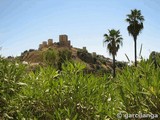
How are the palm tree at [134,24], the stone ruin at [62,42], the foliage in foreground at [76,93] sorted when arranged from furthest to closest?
1. the stone ruin at [62,42]
2. the palm tree at [134,24]
3. the foliage in foreground at [76,93]

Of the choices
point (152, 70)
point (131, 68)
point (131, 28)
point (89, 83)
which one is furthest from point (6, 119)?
point (131, 28)

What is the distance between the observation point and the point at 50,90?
4.55 metres

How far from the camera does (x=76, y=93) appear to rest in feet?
14.1

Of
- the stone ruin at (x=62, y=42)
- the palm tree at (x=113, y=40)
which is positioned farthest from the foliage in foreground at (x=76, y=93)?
the stone ruin at (x=62, y=42)

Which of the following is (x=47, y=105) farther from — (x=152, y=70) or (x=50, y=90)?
(x=152, y=70)

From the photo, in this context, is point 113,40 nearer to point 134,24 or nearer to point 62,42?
point 134,24

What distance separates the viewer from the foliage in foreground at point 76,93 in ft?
10.6

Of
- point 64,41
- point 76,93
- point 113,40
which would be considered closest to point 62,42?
point 64,41

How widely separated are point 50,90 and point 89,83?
0.70m

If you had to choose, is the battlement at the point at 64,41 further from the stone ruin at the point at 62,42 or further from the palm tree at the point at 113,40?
the palm tree at the point at 113,40

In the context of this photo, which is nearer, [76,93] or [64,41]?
[76,93]

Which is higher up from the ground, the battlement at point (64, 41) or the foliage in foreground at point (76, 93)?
the battlement at point (64, 41)

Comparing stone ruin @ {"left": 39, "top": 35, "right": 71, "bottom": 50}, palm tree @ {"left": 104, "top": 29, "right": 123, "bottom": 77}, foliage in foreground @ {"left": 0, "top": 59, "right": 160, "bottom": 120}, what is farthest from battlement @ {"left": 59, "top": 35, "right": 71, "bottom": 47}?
foliage in foreground @ {"left": 0, "top": 59, "right": 160, "bottom": 120}

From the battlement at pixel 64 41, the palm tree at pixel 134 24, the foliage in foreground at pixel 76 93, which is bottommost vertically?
the foliage in foreground at pixel 76 93
